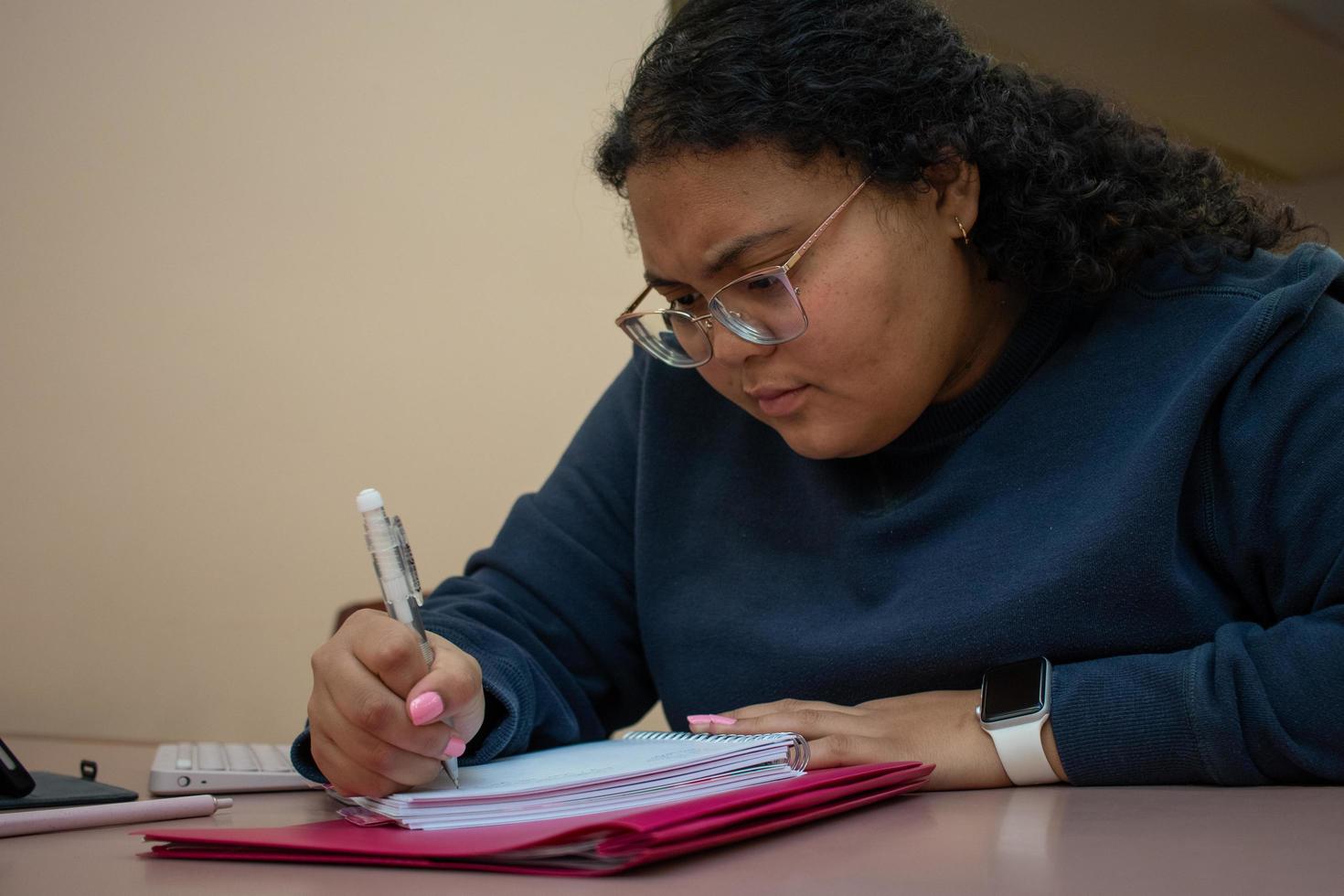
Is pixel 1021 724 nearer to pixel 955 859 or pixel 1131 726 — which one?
pixel 1131 726

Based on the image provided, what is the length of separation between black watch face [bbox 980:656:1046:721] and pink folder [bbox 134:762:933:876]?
14 cm

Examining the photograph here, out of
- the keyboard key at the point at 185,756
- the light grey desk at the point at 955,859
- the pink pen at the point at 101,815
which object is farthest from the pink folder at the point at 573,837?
the keyboard key at the point at 185,756

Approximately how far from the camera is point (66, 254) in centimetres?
175

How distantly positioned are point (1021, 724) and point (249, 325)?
145 cm

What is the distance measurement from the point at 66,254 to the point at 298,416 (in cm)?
41

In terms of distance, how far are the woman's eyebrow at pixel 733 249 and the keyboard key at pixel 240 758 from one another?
24.0 inches

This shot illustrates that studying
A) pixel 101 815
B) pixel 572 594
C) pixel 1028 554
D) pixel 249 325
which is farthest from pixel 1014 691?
pixel 249 325

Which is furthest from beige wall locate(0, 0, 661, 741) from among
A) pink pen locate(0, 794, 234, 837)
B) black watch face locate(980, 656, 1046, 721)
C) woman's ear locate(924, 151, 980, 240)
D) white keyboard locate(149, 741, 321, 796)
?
black watch face locate(980, 656, 1046, 721)

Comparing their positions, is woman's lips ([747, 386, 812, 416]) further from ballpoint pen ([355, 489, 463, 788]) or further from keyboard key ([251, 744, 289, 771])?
keyboard key ([251, 744, 289, 771])

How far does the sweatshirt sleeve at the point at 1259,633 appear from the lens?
2.58 ft

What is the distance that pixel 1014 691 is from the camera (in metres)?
0.87

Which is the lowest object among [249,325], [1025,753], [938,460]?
[1025,753]

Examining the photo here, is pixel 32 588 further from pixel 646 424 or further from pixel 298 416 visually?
pixel 646 424

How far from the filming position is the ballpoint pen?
0.78m
